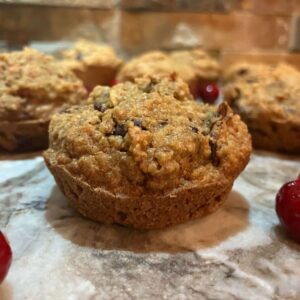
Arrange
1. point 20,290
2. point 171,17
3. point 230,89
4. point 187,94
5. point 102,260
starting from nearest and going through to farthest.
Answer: point 20,290 < point 102,260 < point 187,94 < point 230,89 < point 171,17

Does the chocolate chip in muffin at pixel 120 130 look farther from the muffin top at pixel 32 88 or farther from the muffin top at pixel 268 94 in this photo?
the muffin top at pixel 268 94

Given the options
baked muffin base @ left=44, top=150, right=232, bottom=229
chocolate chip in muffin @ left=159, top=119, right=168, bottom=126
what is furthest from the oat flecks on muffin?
baked muffin base @ left=44, top=150, right=232, bottom=229

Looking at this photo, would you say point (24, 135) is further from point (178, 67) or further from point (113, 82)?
point (178, 67)

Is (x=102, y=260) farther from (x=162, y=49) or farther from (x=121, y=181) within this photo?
(x=162, y=49)

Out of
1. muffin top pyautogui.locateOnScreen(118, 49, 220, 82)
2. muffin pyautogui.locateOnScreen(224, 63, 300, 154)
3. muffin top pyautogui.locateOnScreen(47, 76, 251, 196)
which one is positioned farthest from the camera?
muffin top pyautogui.locateOnScreen(118, 49, 220, 82)

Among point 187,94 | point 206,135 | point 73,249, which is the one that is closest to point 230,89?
point 187,94

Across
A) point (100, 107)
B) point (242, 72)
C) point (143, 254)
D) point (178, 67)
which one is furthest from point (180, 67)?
point (143, 254)

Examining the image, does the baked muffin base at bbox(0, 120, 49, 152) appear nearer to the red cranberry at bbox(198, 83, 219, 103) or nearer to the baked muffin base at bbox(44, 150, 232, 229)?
the baked muffin base at bbox(44, 150, 232, 229)
